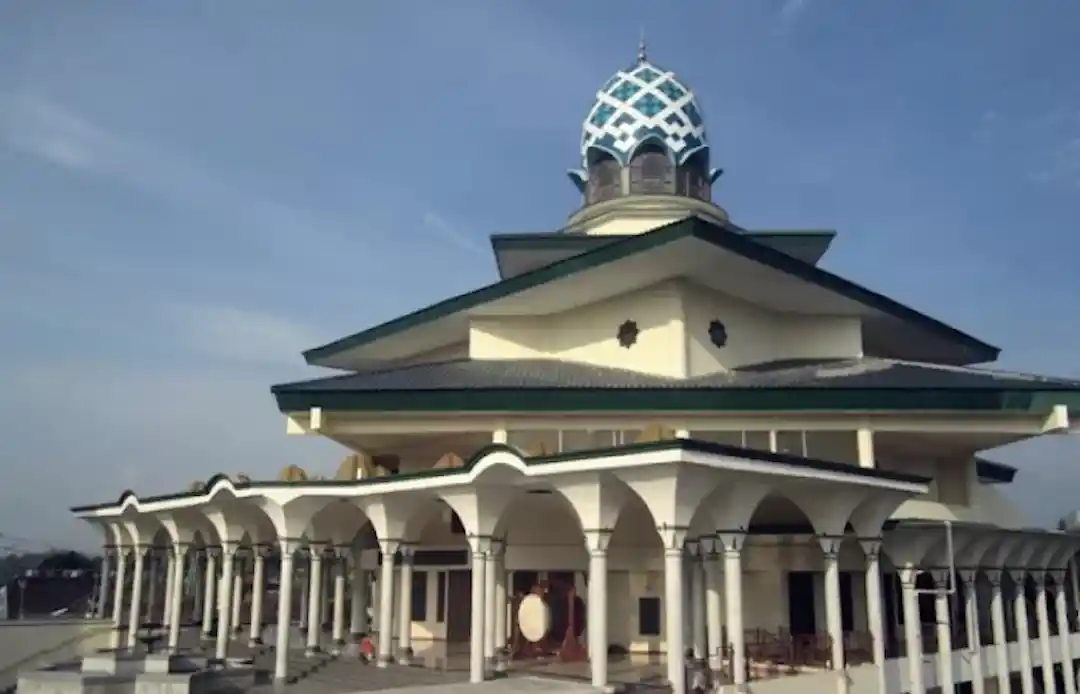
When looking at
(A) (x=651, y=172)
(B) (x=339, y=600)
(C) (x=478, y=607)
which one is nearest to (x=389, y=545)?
(C) (x=478, y=607)

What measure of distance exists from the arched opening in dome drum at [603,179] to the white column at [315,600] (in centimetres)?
1283

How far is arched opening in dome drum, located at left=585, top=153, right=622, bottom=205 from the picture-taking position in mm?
27391

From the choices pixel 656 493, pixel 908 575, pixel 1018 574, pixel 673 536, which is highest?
pixel 656 493

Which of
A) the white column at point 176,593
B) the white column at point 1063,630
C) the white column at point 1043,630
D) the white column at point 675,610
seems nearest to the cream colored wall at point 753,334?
the white column at point 675,610

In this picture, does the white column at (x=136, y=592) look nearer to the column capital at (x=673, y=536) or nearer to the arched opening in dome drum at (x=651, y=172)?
the arched opening in dome drum at (x=651, y=172)

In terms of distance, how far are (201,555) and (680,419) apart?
21364 millimetres

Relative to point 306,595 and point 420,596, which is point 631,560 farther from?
point 306,595

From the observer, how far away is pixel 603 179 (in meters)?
27.7

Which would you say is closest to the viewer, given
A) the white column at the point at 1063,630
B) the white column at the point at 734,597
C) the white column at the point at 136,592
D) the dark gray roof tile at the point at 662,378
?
the white column at the point at 734,597

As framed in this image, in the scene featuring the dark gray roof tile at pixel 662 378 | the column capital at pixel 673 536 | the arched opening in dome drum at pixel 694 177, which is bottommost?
the column capital at pixel 673 536

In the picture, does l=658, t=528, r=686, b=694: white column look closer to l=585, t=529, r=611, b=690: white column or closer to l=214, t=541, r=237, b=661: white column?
l=585, t=529, r=611, b=690: white column

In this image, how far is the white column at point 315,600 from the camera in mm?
20641

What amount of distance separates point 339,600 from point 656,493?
12710 mm

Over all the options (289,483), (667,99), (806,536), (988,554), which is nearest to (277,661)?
(289,483)
